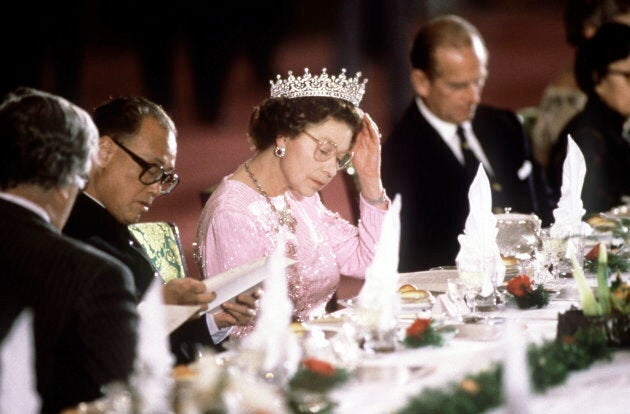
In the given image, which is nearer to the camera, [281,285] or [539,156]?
[281,285]

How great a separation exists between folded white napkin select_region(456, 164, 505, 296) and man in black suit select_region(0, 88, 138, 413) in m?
1.14

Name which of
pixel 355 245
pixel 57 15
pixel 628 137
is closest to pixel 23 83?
pixel 57 15

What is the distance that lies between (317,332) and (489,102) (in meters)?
5.92

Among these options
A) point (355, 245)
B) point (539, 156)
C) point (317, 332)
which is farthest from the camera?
point (539, 156)

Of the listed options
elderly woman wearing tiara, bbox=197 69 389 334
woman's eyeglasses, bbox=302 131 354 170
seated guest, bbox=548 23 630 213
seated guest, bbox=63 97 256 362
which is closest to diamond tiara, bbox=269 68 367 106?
elderly woman wearing tiara, bbox=197 69 389 334

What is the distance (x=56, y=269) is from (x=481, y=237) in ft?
4.63

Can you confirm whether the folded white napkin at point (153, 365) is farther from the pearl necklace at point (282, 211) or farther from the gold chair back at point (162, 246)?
the pearl necklace at point (282, 211)

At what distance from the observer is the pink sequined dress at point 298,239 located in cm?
322

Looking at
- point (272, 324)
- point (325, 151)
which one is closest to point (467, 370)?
point (272, 324)

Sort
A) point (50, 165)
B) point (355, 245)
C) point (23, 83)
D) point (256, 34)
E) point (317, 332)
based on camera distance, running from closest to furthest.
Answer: point (50, 165) → point (317, 332) → point (355, 245) → point (23, 83) → point (256, 34)

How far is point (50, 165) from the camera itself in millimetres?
1927

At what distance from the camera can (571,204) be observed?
3359 mm

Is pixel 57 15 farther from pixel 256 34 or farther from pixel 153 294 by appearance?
pixel 153 294

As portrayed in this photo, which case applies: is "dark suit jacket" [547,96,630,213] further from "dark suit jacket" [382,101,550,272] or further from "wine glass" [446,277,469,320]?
"wine glass" [446,277,469,320]
